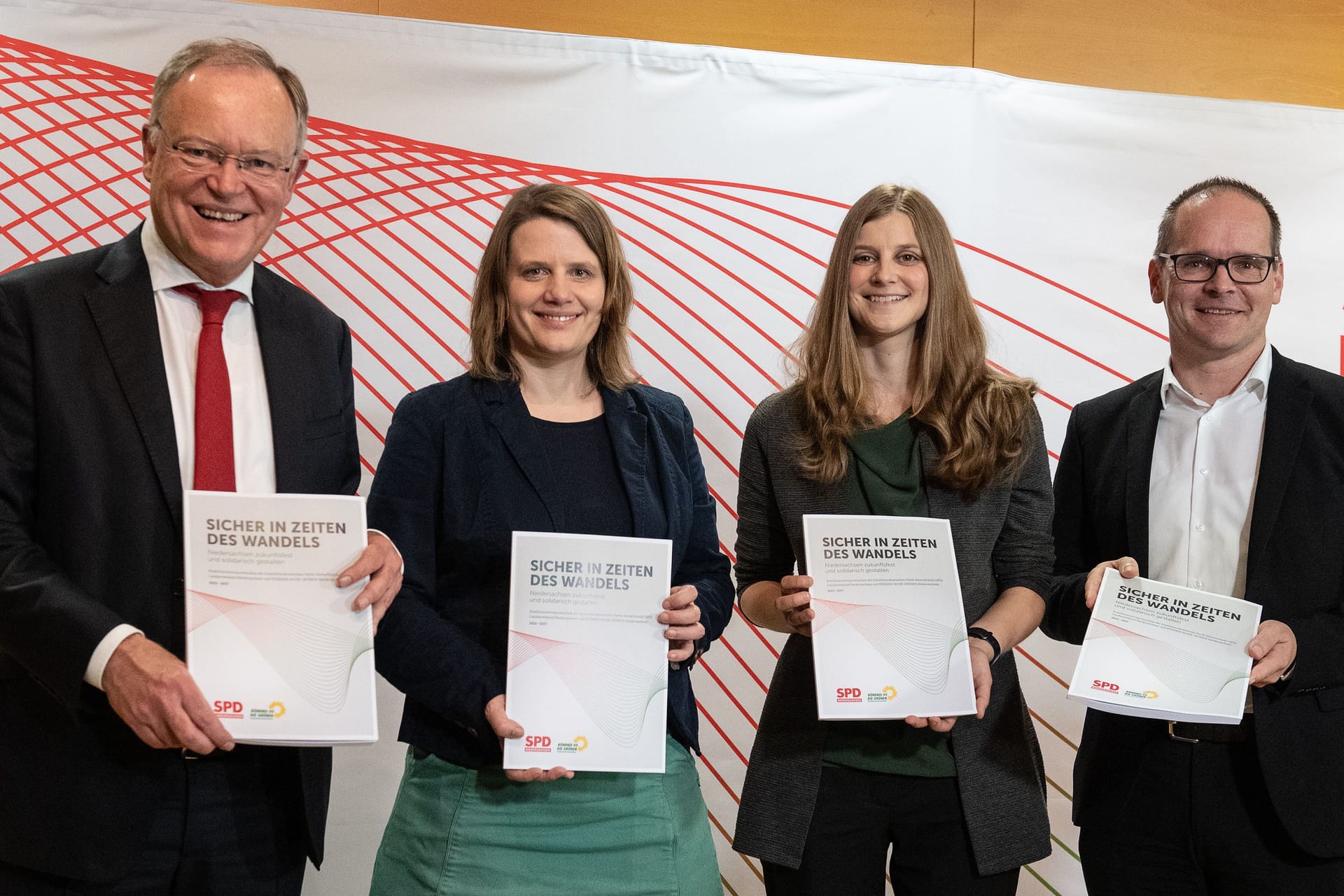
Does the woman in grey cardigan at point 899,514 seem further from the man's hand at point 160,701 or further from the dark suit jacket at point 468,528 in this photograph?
the man's hand at point 160,701

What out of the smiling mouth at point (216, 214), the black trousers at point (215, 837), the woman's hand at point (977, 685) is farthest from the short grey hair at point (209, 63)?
the woman's hand at point (977, 685)

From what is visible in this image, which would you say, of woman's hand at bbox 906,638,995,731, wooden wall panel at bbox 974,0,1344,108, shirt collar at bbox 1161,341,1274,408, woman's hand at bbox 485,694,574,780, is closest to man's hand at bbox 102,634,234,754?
woman's hand at bbox 485,694,574,780

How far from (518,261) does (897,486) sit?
0.87 metres

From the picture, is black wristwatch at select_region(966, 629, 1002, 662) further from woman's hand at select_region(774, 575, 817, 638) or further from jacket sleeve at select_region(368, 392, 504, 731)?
jacket sleeve at select_region(368, 392, 504, 731)

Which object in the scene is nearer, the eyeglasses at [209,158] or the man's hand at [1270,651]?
the eyeglasses at [209,158]

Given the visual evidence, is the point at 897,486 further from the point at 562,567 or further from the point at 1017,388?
the point at 562,567

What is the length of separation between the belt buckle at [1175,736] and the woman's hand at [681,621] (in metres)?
1.00

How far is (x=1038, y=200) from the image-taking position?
149 inches

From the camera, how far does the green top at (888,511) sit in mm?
2088

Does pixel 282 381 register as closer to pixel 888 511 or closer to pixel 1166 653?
pixel 888 511

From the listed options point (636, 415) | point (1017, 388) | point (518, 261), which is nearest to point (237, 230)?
point (518, 261)

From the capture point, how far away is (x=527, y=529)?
6.78 feet

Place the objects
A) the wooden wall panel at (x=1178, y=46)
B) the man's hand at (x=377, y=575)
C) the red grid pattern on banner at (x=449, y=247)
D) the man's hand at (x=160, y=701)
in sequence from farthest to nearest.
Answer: the wooden wall panel at (x=1178, y=46) → the red grid pattern on banner at (x=449, y=247) → the man's hand at (x=377, y=575) → the man's hand at (x=160, y=701)

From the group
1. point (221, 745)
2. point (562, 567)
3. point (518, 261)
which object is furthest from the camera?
point (518, 261)
